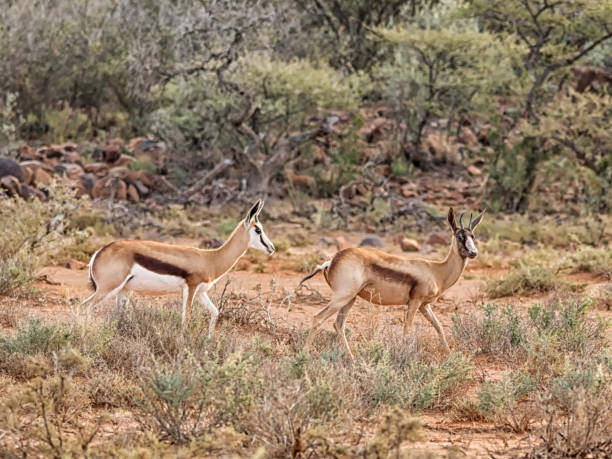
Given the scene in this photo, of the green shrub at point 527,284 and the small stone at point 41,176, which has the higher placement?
the green shrub at point 527,284

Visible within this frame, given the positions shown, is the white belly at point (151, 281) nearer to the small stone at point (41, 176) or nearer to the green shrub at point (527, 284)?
the green shrub at point (527, 284)

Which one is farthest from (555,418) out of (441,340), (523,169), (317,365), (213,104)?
(213,104)

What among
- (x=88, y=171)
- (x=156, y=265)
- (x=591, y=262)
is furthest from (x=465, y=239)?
(x=88, y=171)

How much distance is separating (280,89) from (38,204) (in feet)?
28.3

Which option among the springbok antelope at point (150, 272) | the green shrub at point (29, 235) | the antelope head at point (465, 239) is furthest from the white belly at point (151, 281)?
the green shrub at point (29, 235)

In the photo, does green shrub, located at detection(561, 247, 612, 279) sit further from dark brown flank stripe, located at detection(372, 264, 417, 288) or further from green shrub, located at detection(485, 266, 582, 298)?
dark brown flank stripe, located at detection(372, 264, 417, 288)

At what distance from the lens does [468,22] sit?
82.7 ft

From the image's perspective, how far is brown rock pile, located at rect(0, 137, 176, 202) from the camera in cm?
1756

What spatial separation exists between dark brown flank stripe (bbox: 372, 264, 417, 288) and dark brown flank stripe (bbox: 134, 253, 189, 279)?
170cm

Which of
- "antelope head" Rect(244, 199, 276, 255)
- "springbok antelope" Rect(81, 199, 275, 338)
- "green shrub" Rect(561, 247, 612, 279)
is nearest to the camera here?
"springbok antelope" Rect(81, 199, 275, 338)

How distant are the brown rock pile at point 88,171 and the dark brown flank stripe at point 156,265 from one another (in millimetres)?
9668

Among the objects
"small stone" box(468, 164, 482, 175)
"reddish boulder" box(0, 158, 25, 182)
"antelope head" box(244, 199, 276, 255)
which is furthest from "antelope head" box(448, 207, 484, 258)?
"small stone" box(468, 164, 482, 175)

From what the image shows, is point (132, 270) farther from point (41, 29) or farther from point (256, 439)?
point (41, 29)

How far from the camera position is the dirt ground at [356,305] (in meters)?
5.07
